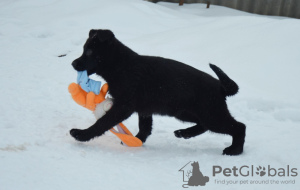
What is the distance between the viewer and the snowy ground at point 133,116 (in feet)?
8.46

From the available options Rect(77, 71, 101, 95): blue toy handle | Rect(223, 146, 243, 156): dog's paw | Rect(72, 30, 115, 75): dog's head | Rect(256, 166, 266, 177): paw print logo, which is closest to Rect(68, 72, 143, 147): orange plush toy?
Rect(77, 71, 101, 95): blue toy handle

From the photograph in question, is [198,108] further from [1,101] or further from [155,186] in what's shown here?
[1,101]

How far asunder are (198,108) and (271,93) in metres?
1.97

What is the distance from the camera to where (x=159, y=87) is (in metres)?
3.28

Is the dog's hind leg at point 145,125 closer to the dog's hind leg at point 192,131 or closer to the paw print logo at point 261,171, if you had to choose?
the dog's hind leg at point 192,131

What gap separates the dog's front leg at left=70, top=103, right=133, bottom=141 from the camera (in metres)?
3.08

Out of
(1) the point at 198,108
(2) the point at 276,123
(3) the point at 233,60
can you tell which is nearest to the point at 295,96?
(2) the point at 276,123

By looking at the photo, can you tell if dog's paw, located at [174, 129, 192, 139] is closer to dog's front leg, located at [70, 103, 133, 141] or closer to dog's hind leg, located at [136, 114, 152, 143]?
dog's hind leg, located at [136, 114, 152, 143]

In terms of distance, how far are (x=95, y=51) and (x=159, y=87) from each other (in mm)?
662

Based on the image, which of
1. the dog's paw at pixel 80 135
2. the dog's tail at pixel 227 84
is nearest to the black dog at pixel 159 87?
the dog's tail at pixel 227 84

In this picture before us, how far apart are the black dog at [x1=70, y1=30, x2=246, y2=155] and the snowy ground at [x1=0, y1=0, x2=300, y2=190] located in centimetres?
33

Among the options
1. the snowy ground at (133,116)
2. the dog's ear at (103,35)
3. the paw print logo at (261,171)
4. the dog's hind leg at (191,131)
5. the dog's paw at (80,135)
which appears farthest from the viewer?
the dog's hind leg at (191,131)

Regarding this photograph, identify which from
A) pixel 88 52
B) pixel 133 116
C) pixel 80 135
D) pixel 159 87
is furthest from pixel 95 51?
pixel 133 116

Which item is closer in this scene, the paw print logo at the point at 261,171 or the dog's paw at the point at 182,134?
the paw print logo at the point at 261,171
